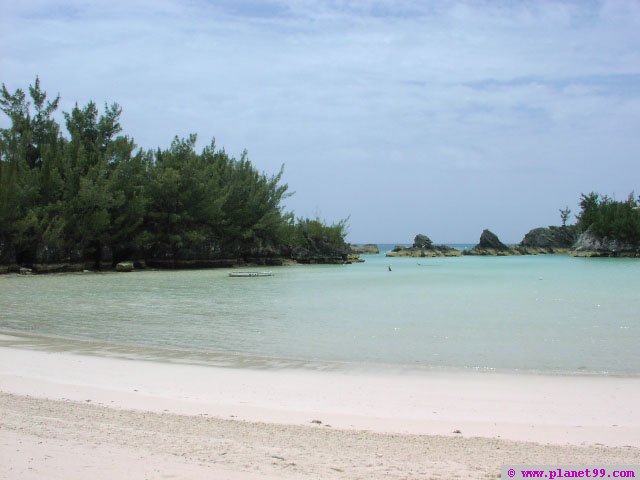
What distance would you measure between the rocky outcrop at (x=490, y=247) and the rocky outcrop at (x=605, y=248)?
15448mm

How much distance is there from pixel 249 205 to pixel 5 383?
1676 inches

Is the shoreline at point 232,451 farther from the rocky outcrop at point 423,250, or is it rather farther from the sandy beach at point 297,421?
→ the rocky outcrop at point 423,250

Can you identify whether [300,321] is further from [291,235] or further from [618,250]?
[618,250]

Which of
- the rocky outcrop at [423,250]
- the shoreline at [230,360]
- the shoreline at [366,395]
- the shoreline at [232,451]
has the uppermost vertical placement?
the rocky outcrop at [423,250]

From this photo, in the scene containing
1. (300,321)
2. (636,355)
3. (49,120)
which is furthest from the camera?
(49,120)

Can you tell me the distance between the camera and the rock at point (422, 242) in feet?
316

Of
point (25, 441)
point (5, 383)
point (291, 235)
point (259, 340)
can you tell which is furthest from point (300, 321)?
point (291, 235)

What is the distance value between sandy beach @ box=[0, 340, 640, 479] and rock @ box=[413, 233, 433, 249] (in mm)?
88503

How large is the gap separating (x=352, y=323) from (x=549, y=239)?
97745 mm

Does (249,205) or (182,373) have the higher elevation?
(249,205)

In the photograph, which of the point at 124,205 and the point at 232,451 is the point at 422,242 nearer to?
the point at 124,205

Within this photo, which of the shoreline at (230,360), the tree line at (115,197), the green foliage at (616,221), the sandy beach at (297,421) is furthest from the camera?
the green foliage at (616,221)

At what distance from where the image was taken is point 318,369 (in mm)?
9281

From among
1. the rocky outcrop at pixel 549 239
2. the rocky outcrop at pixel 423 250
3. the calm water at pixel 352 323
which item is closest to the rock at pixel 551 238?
the rocky outcrop at pixel 549 239
